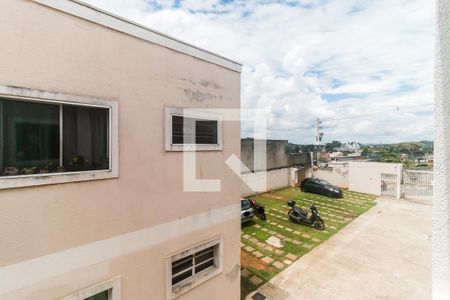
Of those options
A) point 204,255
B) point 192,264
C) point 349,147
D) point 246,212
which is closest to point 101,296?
point 192,264

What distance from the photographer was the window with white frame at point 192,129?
165 inches

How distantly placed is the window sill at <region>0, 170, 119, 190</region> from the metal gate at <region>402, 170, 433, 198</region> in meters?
21.0

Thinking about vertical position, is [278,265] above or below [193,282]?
below

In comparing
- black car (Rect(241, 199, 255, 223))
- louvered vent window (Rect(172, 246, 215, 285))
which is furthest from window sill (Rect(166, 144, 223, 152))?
black car (Rect(241, 199, 255, 223))

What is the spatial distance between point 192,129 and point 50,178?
7.93 feet

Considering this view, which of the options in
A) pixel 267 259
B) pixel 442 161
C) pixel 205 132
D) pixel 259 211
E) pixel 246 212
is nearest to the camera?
pixel 442 161

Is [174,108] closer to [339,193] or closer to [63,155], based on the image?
[63,155]

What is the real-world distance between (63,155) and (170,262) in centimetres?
252

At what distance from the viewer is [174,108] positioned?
166 inches

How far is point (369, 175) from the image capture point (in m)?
18.3

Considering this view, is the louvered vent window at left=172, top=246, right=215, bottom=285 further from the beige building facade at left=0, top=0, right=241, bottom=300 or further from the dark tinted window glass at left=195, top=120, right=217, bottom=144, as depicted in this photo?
the dark tinted window glass at left=195, top=120, right=217, bottom=144

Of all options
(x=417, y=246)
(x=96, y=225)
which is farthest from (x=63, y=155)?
(x=417, y=246)

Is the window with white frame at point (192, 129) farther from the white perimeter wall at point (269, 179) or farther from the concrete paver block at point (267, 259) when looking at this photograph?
the white perimeter wall at point (269, 179)

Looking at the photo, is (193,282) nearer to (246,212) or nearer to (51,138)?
(51,138)
